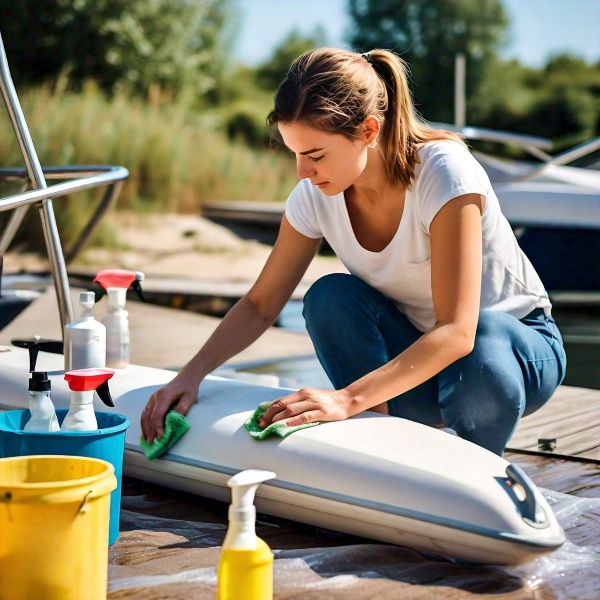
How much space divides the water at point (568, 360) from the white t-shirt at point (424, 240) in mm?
1248

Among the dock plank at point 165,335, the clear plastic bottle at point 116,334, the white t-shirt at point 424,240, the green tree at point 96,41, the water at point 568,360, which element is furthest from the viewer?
the green tree at point 96,41

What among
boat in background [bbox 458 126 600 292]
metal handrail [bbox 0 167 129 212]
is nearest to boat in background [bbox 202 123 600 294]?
boat in background [bbox 458 126 600 292]

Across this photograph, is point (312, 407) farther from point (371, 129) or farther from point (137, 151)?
point (137, 151)

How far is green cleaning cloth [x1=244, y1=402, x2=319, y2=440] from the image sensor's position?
85.9 inches

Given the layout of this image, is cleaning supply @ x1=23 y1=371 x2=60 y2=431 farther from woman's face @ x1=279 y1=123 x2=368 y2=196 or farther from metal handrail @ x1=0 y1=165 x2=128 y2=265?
metal handrail @ x1=0 y1=165 x2=128 y2=265

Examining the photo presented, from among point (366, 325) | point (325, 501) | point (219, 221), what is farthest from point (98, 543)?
point (219, 221)

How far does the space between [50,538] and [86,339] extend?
1.05 meters

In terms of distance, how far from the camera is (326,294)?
8.38 ft

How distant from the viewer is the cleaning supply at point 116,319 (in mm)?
2910

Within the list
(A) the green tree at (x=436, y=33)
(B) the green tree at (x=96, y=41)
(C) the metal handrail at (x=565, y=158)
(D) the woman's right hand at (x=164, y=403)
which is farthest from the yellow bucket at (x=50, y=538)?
(A) the green tree at (x=436, y=33)

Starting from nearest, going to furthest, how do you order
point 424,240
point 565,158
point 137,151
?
1. point 424,240
2. point 565,158
3. point 137,151

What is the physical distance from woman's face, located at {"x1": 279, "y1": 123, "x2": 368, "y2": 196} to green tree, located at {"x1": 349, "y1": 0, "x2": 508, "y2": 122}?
2621 centimetres

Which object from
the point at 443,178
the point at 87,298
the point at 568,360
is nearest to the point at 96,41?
the point at 568,360

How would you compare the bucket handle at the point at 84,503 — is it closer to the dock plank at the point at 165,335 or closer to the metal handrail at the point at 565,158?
the dock plank at the point at 165,335
